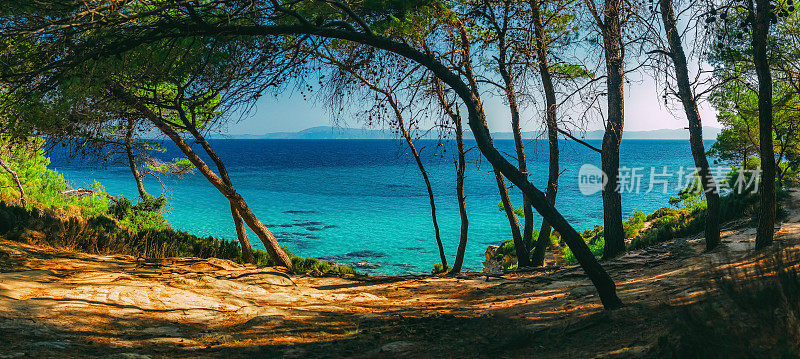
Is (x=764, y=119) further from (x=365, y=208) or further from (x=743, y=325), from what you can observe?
(x=365, y=208)

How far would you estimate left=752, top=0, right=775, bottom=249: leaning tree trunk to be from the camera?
6598 millimetres

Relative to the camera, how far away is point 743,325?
9.77 feet

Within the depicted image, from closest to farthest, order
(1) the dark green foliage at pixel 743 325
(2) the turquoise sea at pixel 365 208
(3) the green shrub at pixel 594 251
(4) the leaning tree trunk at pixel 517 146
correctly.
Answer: (1) the dark green foliage at pixel 743 325 → (4) the leaning tree trunk at pixel 517 146 → (3) the green shrub at pixel 594 251 → (2) the turquoise sea at pixel 365 208

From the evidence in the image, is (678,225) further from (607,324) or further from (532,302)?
(607,324)

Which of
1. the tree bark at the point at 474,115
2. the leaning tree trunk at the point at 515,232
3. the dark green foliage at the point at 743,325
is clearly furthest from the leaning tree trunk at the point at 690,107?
the dark green foliage at the point at 743,325

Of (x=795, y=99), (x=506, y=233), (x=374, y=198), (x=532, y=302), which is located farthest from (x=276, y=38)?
(x=374, y=198)

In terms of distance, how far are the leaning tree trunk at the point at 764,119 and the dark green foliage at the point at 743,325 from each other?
4.41 m

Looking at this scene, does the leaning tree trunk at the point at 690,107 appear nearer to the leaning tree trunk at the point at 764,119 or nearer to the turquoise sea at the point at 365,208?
the leaning tree trunk at the point at 764,119

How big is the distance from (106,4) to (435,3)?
4777 mm

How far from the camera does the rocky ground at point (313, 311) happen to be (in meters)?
4.38

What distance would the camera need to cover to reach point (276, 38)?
19.9 ft

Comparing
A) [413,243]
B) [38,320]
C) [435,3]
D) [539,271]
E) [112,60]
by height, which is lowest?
[413,243]

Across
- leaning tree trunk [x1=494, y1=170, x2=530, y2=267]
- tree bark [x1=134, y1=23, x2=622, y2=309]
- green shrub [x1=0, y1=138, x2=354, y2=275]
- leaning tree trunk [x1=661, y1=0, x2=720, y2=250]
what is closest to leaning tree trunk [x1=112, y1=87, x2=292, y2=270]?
green shrub [x1=0, y1=138, x2=354, y2=275]

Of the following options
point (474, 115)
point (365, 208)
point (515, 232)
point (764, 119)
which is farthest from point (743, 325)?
point (365, 208)
